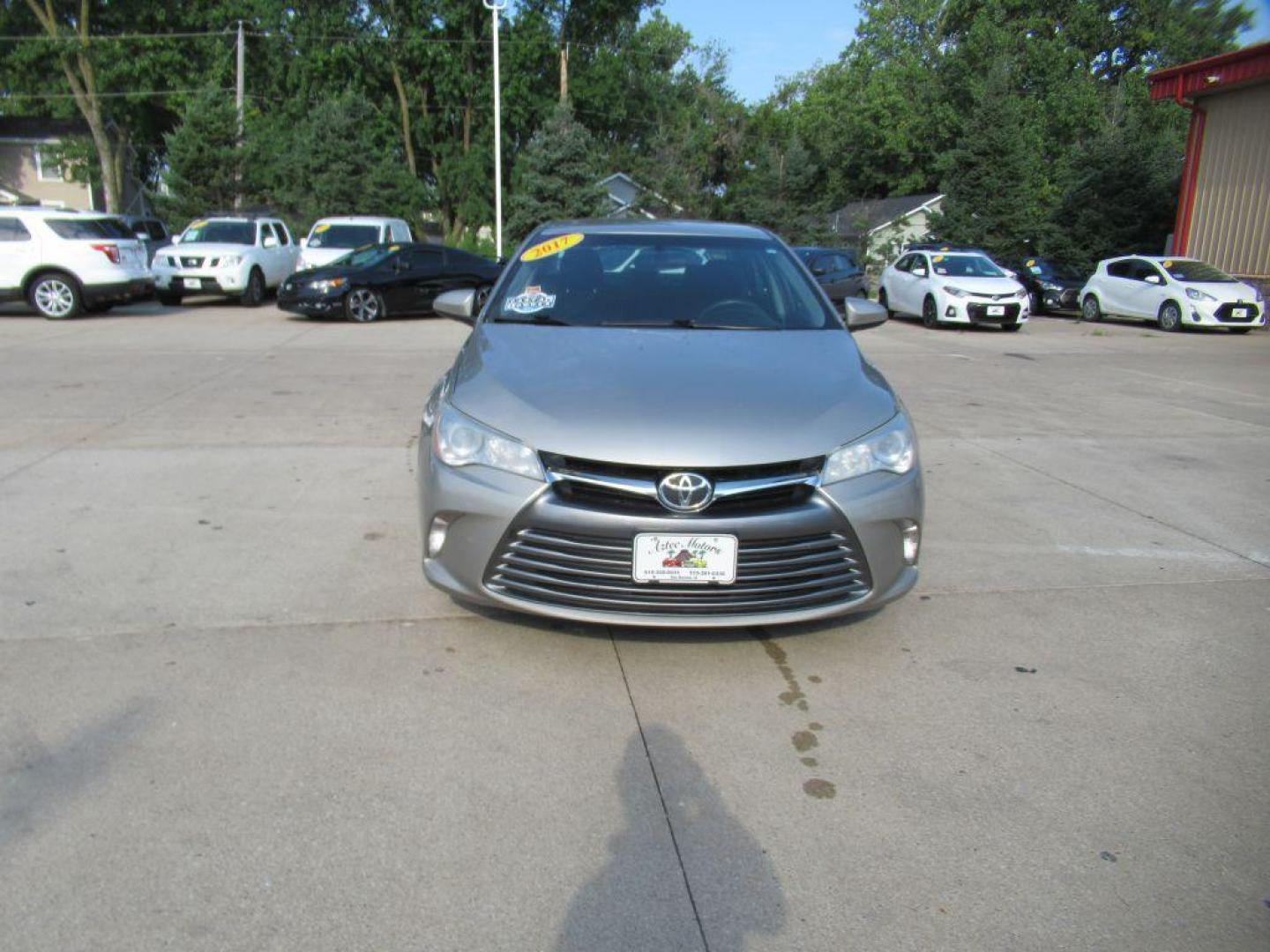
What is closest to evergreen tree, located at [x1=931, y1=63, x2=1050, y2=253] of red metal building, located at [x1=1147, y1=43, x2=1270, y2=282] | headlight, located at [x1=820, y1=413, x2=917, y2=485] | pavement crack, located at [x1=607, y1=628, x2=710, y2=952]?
red metal building, located at [x1=1147, y1=43, x2=1270, y2=282]

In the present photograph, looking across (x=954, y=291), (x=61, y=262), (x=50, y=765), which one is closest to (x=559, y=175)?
(x=954, y=291)

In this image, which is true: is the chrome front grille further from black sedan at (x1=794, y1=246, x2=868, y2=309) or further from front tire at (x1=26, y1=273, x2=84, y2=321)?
black sedan at (x1=794, y1=246, x2=868, y2=309)

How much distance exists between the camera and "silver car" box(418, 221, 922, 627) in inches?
136

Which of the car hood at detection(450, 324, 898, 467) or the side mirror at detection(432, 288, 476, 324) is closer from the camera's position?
the car hood at detection(450, 324, 898, 467)

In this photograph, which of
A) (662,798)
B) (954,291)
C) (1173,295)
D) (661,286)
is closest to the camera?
(662,798)

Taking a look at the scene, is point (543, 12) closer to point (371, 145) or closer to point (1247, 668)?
point (371, 145)

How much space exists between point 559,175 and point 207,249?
67.7ft

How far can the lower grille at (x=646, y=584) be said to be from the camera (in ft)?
11.5

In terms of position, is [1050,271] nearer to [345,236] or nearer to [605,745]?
[345,236]

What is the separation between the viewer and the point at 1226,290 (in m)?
19.7

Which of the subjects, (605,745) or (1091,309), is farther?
(1091,309)

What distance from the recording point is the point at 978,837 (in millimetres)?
2801

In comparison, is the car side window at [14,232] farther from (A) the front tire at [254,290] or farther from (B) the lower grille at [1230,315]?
(B) the lower grille at [1230,315]

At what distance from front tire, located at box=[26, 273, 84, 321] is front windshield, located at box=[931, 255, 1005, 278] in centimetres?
1513
